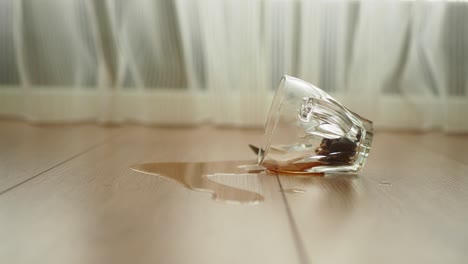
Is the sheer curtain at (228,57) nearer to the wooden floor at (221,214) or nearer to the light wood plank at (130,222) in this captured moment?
the wooden floor at (221,214)

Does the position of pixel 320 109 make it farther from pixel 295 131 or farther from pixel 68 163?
pixel 68 163

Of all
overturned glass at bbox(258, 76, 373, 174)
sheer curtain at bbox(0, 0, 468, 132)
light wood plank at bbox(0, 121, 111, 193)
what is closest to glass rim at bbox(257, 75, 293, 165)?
overturned glass at bbox(258, 76, 373, 174)

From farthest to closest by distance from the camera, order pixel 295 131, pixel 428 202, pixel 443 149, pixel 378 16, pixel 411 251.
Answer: pixel 378 16
pixel 443 149
pixel 295 131
pixel 428 202
pixel 411 251

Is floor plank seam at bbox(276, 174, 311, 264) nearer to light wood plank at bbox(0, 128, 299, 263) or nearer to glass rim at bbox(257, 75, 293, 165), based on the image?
light wood plank at bbox(0, 128, 299, 263)

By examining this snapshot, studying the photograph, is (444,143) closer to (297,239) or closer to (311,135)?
(311,135)

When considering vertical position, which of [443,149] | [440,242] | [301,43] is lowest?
[443,149]

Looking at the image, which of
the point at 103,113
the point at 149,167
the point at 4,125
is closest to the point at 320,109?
the point at 149,167

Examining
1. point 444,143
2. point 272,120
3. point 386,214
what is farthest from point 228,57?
point 386,214

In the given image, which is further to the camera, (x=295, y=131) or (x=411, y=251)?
(x=295, y=131)
